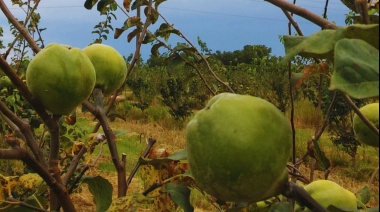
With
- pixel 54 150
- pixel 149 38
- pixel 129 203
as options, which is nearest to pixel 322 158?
pixel 129 203

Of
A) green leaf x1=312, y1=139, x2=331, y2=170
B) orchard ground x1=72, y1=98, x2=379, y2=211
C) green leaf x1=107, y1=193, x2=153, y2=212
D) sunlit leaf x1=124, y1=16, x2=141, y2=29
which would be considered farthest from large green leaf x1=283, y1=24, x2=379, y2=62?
orchard ground x1=72, y1=98, x2=379, y2=211

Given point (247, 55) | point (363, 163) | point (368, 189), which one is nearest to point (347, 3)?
point (368, 189)

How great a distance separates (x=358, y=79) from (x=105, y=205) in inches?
30.3

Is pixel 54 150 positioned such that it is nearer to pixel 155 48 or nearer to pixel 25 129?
pixel 25 129

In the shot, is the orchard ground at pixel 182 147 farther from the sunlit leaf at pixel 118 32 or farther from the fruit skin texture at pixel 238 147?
the fruit skin texture at pixel 238 147

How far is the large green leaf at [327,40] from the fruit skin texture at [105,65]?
614 millimetres

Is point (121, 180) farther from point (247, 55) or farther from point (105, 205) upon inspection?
point (247, 55)

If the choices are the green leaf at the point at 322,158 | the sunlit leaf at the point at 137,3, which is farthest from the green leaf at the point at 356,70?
the sunlit leaf at the point at 137,3

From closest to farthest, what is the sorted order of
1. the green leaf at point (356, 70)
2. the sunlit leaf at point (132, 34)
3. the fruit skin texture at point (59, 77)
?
the green leaf at point (356, 70) → the fruit skin texture at point (59, 77) → the sunlit leaf at point (132, 34)

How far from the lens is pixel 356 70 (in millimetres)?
388

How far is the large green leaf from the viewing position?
1.51 ft

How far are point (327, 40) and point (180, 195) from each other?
20.1 inches

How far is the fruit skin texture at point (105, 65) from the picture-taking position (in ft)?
3.46

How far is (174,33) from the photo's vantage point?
6.24ft
